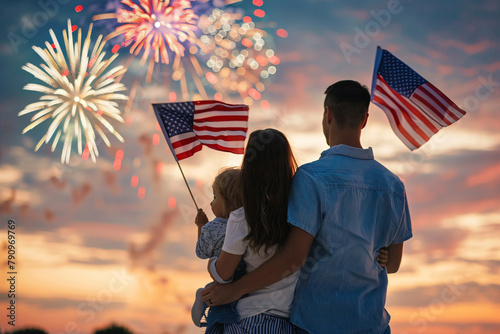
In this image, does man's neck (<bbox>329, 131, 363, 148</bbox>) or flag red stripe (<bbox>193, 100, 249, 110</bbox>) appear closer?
man's neck (<bbox>329, 131, 363, 148</bbox>)

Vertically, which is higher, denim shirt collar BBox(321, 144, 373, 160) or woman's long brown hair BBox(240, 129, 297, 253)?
denim shirt collar BBox(321, 144, 373, 160)

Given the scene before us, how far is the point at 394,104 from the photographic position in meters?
7.78

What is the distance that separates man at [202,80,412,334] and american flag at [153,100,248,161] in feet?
11.6

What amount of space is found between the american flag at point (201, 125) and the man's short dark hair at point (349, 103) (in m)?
3.44

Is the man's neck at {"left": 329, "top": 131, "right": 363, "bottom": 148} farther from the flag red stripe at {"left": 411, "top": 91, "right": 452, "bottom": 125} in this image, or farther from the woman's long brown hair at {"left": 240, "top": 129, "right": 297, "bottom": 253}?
the flag red stripe at {"left": 411, "top": 91, "right": 452, "bottom": 125}

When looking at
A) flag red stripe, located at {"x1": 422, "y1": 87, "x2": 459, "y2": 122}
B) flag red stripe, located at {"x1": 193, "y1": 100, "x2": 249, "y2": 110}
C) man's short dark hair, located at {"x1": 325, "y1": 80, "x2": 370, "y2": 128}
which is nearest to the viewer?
man's short dark hair, located at {"x1": 325, "y1": 80, "x2": 370, "y2": 128}

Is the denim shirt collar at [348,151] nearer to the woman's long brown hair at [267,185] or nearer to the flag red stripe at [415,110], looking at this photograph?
the woman's long brown hair at [267,185]

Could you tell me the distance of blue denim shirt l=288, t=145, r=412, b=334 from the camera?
4.52m

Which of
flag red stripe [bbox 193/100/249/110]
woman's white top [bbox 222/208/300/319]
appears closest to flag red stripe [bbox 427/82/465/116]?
flag red stripe [bbox 193/100/249/110]

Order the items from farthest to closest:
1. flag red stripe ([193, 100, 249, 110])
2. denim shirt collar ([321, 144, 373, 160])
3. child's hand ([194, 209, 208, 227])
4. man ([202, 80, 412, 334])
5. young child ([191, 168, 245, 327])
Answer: flag red stripe ([193, 100, 249, 110]) < child's hand ([194, 209, 208, 227]) < young child ([191, 168, 245, 327]) < denim shirt collar ([321, 144, 373, 160]) < man ([202, 80, 412, 334])

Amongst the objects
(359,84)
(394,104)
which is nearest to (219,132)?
(394,104)

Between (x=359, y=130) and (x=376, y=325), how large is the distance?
1.69m

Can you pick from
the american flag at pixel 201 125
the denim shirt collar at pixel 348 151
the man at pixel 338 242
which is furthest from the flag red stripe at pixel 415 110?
the denim shirt collar at pixel 348 151

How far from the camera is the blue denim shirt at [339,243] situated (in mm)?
4523
